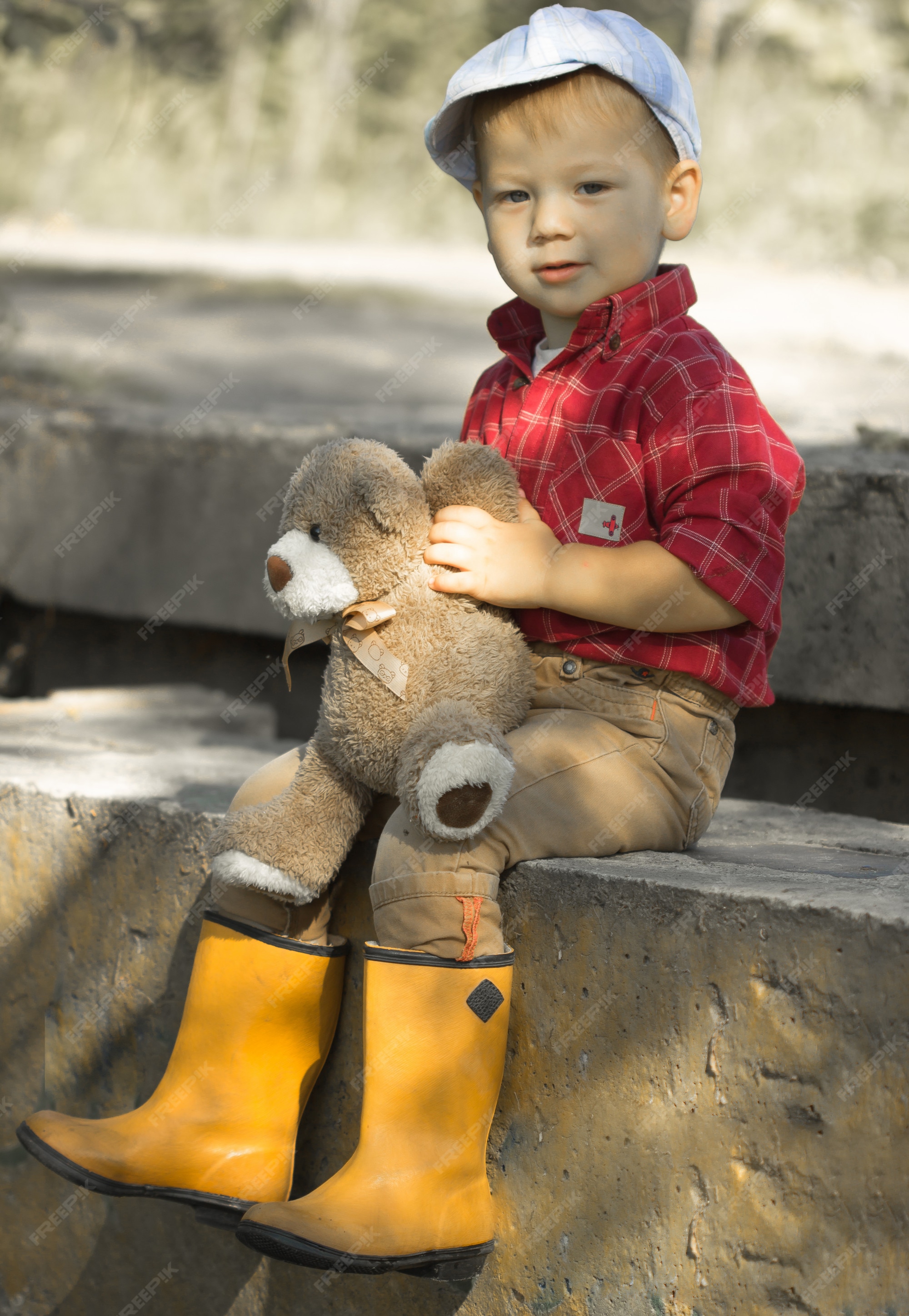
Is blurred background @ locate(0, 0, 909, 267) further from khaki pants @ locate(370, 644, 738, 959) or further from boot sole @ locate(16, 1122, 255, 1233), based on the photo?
boot sole @ locate(16, 1122, 255, 1233)

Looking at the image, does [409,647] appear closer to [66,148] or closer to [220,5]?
[66,148]

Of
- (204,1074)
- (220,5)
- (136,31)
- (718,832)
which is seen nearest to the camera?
(204,1074)

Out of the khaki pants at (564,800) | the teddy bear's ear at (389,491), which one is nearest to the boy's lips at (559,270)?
the teddy bear's ear at (389,491)

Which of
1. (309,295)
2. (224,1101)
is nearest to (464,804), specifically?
(224,1101)

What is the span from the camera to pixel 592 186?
1950 mm

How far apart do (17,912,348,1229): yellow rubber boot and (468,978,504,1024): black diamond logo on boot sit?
1.11ft

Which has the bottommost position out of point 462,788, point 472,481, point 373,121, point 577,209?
point 373,121

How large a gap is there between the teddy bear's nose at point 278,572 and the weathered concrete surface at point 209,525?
121cm

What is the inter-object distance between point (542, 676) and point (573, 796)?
0.64ft

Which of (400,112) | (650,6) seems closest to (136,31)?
(400,112)

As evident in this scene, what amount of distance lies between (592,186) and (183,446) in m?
1.74

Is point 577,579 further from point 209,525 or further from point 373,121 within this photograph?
point 373,121

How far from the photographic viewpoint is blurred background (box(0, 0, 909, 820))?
314 cm

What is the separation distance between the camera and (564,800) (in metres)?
1.90
